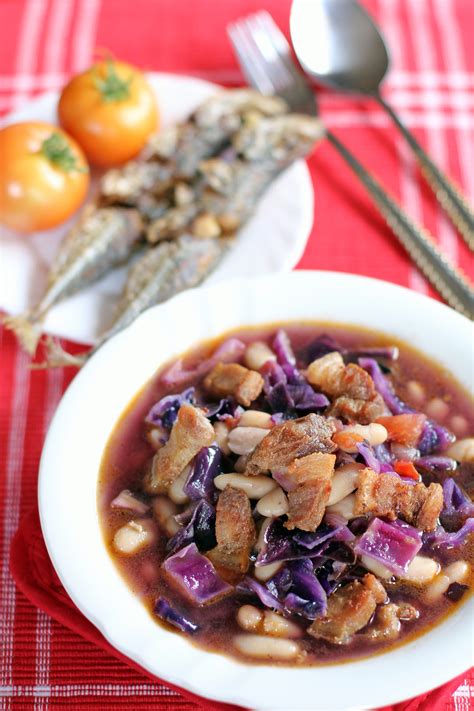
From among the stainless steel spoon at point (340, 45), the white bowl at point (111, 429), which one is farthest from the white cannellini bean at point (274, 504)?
the stainless steel spoon at point (340, 45)

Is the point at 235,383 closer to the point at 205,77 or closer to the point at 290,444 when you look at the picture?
the point at 290,444

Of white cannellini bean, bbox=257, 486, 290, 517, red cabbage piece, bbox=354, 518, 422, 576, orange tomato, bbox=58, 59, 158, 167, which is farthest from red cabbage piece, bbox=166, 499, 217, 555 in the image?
orange tomato, bbox=58, 59, 158, 167

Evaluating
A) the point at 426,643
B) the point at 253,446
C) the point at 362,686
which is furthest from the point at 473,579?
the point at 253,446

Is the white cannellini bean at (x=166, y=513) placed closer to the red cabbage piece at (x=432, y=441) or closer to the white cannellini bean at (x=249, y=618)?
the white cannellini bean at (x=249, y=618)

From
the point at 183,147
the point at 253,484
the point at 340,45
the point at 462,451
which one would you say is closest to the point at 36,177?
the point at 183,147

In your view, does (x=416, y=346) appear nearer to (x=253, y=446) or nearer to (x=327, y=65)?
(x=253, y=446)
